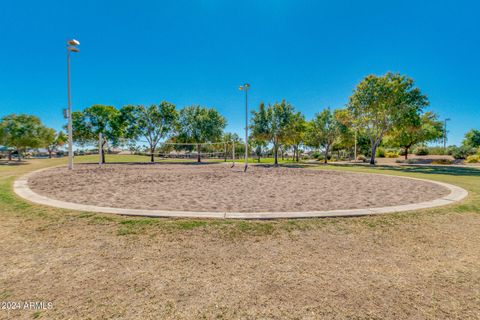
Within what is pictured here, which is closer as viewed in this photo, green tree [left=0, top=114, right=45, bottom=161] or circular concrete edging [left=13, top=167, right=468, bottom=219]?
circular concrete edging [left=13, top=167, right=468, bottom=219]

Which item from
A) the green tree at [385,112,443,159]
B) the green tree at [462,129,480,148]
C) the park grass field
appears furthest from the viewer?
the green tree at [462,129,480,148]

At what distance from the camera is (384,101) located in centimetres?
2433

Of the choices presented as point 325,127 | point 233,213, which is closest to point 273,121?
point 325,127

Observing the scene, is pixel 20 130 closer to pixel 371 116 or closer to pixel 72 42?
pixel 72 42

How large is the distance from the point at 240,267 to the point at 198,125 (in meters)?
31.4

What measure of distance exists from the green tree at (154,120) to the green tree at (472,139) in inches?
2401

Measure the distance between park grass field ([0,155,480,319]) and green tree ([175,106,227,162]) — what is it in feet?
94.7

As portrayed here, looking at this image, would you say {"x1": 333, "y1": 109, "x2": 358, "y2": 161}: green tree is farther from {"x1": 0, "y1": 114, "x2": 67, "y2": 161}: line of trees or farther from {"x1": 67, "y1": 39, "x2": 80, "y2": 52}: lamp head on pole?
{"x1": 0, "y1": 114, "x2": 67, "y2": 161}: line of trees

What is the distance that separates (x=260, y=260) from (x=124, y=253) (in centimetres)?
201

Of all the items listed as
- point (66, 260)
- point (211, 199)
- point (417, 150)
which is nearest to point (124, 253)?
point (66, 260)

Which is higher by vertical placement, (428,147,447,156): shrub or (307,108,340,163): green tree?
(307,108,340,163): green tree

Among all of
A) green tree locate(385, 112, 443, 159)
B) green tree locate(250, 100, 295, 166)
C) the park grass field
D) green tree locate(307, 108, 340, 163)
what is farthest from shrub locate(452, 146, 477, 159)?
the park grass field

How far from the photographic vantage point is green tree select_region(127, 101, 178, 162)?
30875 millimetres

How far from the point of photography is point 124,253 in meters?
3.12
